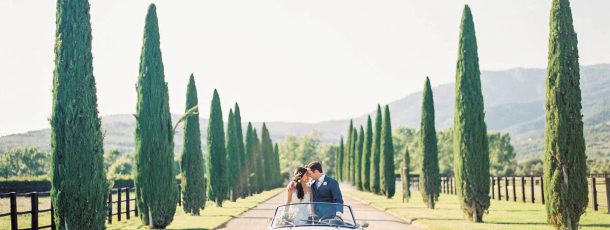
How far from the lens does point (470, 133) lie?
24375mm

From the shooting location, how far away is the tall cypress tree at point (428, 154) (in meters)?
33.1

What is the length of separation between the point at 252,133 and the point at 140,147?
4045 cm

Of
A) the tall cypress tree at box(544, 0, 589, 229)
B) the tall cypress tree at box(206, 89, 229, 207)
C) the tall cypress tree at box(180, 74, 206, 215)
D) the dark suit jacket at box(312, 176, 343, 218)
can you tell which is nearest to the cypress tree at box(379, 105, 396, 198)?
the tall cypress tree at box(206, 89, 229, 207)

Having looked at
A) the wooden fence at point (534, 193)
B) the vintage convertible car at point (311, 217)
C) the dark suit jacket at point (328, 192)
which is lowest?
the wooden fence at point (534, 193)

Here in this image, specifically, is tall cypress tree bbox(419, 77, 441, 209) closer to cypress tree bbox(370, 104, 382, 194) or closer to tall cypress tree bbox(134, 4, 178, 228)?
tall cypress tree bbox(134, 4, 178, 228)

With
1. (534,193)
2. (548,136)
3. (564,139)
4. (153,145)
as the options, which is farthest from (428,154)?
(564,139)

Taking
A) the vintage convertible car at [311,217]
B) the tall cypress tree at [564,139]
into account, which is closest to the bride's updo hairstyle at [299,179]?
the vintage convertible car at [311,217]

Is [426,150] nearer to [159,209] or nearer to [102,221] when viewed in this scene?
[159,209]

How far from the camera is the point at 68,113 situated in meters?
16.0

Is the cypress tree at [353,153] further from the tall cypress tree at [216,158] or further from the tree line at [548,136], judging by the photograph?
the tree line at [548,136]

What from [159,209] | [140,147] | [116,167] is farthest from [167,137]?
[116,167]

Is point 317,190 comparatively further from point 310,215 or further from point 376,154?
point 376,154

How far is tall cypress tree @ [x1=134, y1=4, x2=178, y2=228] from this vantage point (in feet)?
73.9

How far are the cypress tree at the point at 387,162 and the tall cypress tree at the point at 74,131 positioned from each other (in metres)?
31.6
